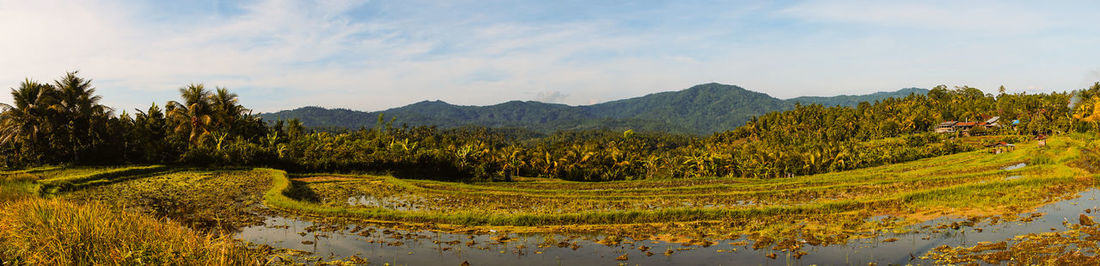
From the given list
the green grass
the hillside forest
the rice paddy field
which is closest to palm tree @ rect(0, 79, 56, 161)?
the hillside forest

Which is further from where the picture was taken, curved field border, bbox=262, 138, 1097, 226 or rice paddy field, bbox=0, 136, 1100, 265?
curved field border, bbox=262, 138, 1097, 226

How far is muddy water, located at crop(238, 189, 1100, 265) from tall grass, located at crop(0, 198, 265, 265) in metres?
2.71

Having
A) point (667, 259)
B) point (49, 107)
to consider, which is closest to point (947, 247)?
point (667, 259)

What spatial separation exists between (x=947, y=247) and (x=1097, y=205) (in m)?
8.92

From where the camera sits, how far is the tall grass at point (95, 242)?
6516 millimetres

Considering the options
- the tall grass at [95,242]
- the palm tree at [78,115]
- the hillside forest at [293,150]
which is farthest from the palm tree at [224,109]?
the tall grass at [95,242]

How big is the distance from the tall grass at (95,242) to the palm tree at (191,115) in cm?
2571

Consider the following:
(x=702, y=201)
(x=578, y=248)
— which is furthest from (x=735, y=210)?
(x=578, y=248)

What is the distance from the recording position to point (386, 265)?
906cm

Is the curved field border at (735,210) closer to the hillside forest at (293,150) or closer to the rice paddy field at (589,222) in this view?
the rice paddy field at (589,222)

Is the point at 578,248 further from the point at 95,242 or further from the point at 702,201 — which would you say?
the point at 702,201

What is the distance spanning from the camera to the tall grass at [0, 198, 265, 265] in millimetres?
6516

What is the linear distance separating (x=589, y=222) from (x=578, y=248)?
295 centimetres

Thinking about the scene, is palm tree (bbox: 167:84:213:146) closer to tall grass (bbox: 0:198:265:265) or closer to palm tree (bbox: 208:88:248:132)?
palm tree (bbox: 208:88:248:132)
